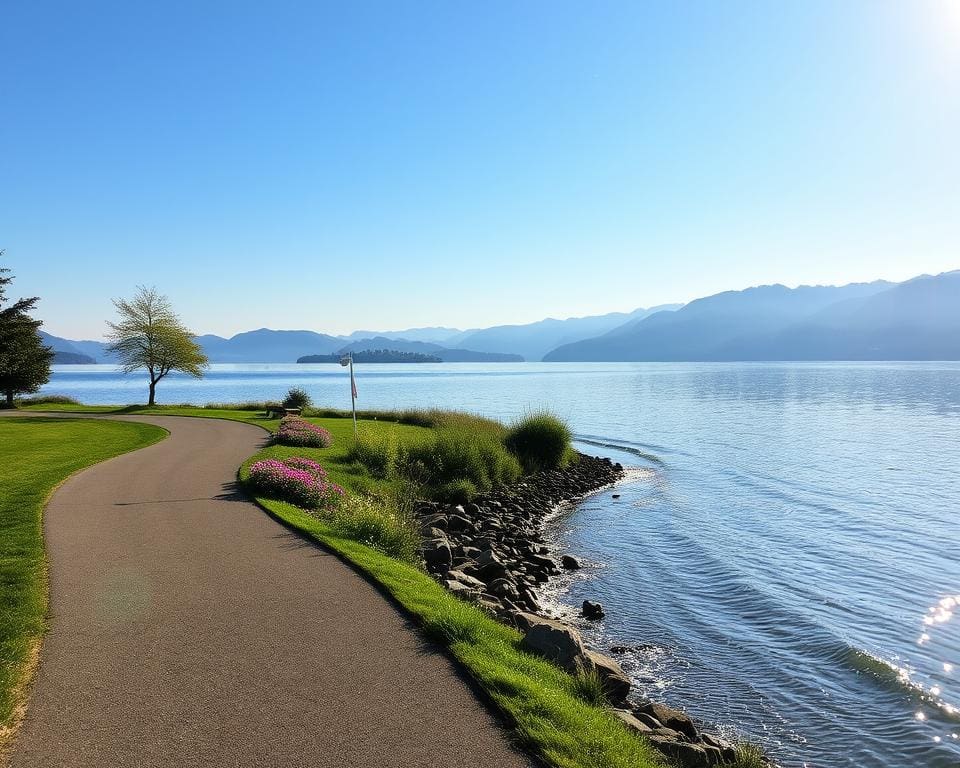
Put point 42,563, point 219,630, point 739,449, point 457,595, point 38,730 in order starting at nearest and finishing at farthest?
1. point 38,730
2. point 219,630
3. point 42,563
4. point 457,595
5. point 739,449

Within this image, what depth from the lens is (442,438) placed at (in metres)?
24.5

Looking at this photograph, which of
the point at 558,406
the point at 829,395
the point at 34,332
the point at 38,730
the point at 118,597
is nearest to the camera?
the point at 38,730

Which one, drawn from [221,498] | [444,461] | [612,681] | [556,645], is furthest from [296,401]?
[612,681]

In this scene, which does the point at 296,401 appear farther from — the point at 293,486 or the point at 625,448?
the point at 293,486

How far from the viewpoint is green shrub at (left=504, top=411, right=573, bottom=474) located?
2911 cm

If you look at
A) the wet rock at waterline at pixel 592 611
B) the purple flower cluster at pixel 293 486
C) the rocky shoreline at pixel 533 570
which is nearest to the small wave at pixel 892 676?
the rocky shoreline at pixel 533 570

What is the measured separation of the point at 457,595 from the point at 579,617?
3440 millimetres

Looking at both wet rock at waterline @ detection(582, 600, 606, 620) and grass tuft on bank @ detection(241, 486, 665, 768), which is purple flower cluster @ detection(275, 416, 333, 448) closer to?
wet rock at waterline @ detection(582, 600, 606, 620)

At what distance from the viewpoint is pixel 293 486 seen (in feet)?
51.2

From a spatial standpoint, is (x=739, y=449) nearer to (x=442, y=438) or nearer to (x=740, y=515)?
(x=740, y=515)

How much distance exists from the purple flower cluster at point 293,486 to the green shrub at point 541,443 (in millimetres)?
13900

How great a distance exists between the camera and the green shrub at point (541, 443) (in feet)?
95.5

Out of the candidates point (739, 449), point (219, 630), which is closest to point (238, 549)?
point (219, 630)

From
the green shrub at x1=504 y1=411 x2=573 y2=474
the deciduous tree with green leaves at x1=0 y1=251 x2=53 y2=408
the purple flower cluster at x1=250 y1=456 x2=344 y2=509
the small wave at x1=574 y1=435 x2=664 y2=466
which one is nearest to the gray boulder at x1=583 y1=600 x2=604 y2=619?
the purple flower cluster at x1=250 y1=456 x2=344 y2=509
